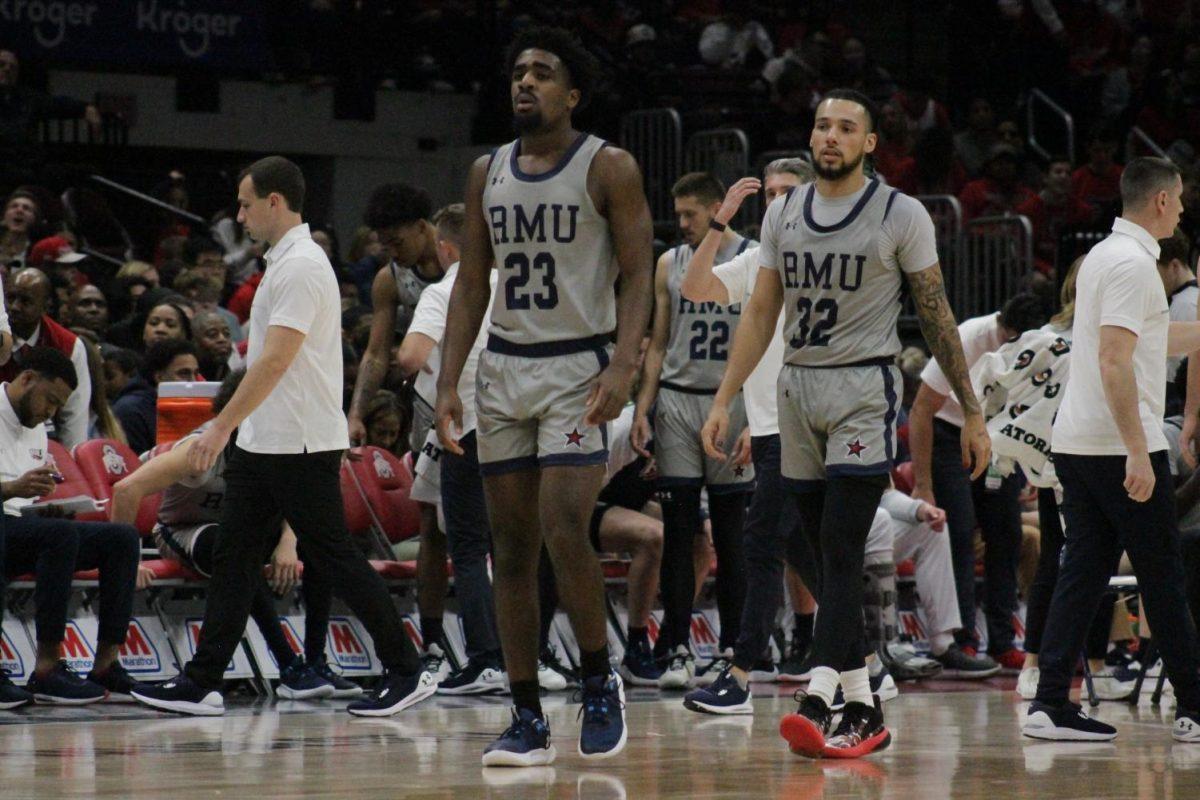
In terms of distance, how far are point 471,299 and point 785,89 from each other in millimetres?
11147

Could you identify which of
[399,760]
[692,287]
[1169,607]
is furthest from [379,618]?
[1169,607]

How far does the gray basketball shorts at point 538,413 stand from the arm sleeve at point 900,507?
4076 millimetres

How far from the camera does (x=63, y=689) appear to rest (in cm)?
753

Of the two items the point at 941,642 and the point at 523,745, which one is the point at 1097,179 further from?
the point at 523,745

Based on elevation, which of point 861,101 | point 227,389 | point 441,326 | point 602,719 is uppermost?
point 861,101

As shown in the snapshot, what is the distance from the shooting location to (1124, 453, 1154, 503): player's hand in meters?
6.25

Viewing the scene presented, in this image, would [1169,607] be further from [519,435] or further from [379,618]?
[379,618]

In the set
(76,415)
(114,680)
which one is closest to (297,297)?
(114,680)

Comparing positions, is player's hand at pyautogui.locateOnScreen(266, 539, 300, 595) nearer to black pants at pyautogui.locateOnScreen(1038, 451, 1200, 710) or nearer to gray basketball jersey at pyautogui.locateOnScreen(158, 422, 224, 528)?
gray basketball jersey at pyautogui.locateOnScreen(158, 422, 224, 528)

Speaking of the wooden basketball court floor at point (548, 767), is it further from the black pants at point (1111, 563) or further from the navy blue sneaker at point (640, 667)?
the navy blue sneaker at point (640, 667)

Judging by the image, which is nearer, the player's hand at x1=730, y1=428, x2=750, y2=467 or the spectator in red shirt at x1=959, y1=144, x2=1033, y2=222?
the player's hand at x1=730, y1=428, x2=750, y2=467

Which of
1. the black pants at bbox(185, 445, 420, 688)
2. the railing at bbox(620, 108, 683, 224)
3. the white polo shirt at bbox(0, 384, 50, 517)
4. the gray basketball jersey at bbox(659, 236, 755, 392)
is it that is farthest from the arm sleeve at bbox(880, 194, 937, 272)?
the railing at bbox(620, 108, 683, 224)

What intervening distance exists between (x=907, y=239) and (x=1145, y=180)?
1.21 metres

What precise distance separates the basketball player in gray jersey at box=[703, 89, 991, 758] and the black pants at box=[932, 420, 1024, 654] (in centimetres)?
374
